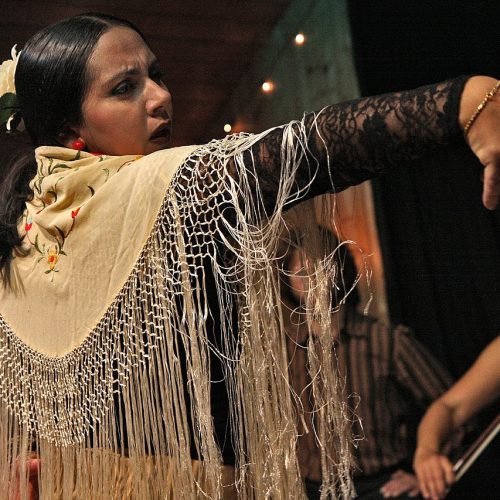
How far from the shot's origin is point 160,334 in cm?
80

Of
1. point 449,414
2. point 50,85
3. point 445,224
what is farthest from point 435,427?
point 50,85

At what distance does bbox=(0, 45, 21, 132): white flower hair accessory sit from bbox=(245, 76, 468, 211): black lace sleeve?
52 centimetres

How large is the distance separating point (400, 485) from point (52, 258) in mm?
549

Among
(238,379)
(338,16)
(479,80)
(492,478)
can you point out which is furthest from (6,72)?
(492,478)

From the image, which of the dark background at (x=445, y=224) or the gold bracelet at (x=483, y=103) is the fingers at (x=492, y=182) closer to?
the gold bracelet at (x=483, y=103)

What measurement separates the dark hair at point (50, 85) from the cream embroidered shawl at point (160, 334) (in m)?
0.07

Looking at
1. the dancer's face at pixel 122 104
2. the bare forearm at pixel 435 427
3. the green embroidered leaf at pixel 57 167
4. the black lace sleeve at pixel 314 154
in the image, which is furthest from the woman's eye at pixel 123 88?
the bare forearm at pixel 435 427

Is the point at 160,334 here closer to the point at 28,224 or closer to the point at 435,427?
the point at 28,224

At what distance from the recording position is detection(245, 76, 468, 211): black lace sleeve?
2.07ft

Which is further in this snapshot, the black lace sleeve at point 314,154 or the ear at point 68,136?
the ear at point 68,136

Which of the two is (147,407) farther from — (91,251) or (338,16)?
(338,16)

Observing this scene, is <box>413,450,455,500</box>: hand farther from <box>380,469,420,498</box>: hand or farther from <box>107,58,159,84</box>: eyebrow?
<box>107,58,159,84</box>: eyebrow

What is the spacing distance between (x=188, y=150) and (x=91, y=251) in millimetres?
174

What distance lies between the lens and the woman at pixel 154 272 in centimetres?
71
